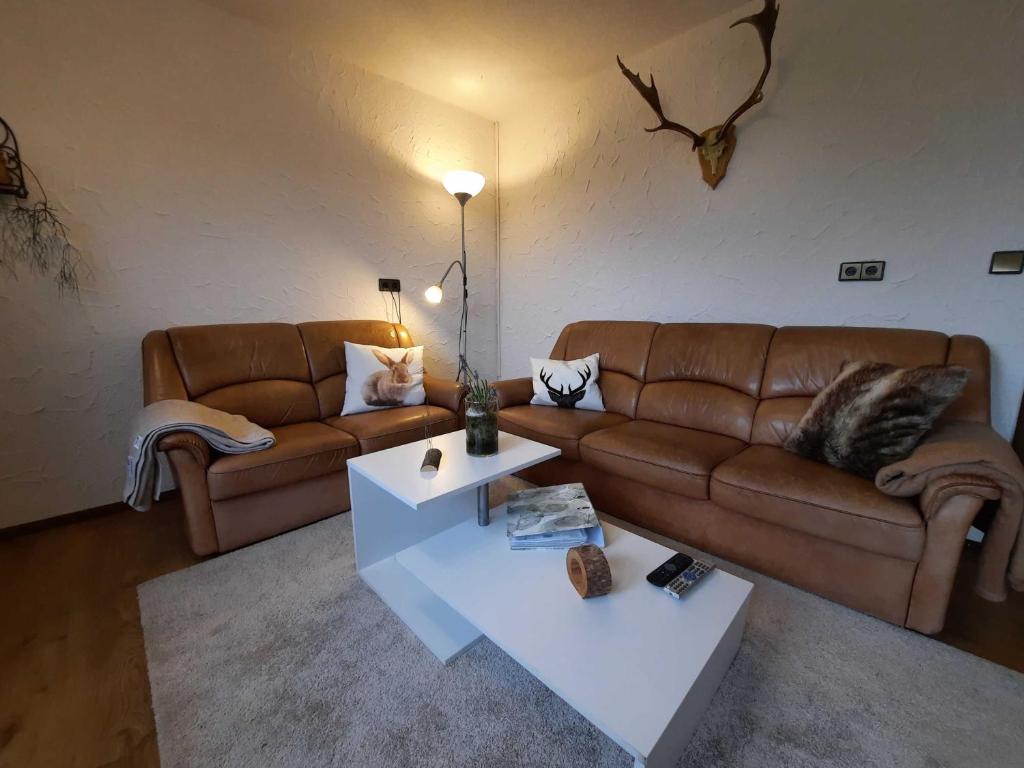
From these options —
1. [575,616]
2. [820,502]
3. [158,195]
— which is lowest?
[575,616]

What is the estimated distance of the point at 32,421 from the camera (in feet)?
6.35

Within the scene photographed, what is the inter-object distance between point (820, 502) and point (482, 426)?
119 centimetres

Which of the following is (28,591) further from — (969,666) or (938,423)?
(938,423)

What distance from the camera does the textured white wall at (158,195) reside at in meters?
1.87

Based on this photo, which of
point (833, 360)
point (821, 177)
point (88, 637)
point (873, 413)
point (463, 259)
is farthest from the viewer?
point (463, 259)

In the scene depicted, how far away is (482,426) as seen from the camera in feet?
5.24

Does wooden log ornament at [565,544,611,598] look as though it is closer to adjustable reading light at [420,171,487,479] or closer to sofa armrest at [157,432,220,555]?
adjustable reading light at [420,171,487,479]

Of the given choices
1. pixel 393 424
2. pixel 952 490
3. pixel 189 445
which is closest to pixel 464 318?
pixel 393 424

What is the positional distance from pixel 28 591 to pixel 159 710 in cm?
98

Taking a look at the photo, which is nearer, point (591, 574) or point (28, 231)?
point (591, 574)

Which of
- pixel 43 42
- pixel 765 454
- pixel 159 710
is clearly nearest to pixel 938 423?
pixel 765 454

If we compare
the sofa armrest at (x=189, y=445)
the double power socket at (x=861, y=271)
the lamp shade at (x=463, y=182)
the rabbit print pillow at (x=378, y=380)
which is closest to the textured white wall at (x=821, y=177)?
the double power socket at (x=861, y=271)

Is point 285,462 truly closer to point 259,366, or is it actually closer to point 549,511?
point 259,366

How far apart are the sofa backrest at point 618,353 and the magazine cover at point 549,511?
995 mm
